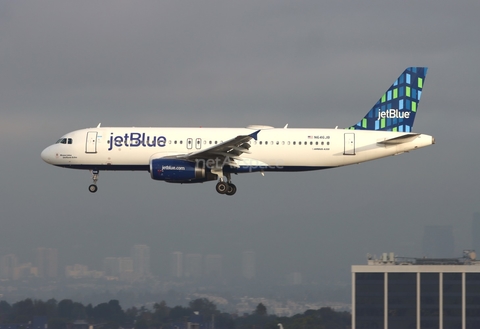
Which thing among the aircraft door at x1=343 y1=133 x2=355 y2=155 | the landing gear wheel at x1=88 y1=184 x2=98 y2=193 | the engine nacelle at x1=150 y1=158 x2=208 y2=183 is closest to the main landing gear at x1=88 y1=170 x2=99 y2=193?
the landing gear wheel at x1=88 y1=184 x2=98 y2=193

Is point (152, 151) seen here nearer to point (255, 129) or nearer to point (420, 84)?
point (255, 129)

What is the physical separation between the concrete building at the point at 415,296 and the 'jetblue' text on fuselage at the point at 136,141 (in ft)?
98.6

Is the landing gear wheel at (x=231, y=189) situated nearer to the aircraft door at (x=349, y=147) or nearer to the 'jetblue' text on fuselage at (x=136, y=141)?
the 'jetblue' text on fuselage at (x=136, y=141)

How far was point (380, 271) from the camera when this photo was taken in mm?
78375

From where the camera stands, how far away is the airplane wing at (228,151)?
51000 millimetres

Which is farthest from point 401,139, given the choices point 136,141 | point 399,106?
point 136,141

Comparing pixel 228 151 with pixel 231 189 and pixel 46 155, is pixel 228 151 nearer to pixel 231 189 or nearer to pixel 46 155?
pixel 231 189

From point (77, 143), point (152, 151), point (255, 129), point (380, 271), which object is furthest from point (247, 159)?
point (380, 271)

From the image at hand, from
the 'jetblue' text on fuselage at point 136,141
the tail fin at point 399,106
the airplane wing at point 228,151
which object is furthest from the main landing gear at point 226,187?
the tail fin at point 399,106

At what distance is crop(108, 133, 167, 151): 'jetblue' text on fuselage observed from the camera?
54.1 m

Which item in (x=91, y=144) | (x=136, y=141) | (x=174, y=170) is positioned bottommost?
(x=174, y=170)

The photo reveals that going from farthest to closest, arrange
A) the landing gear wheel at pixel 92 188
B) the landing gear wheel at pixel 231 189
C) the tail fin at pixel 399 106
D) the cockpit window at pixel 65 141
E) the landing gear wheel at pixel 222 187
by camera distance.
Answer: the tail fin at pixel 399 106
the landing gear wheel at pixel 92 188
the cockpit window at pixel 65 141
the landing gear wheel at pixel 231 189
the landing gear wheel at pixel 222 187

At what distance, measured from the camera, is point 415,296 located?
78.6 m

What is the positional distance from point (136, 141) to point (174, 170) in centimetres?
347
